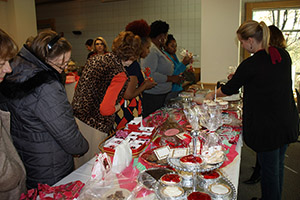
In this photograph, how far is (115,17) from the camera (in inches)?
275

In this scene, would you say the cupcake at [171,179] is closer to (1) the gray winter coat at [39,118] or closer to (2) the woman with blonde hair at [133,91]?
(1) the gray winter coat at [39,118]

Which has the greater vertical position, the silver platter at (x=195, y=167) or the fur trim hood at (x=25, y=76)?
the fur trim hood at (x=25, y=76)

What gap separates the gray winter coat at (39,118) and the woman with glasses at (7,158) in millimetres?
126

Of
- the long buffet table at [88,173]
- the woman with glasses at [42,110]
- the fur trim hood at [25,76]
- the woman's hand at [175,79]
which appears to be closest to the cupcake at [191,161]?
the long buffet table at [88,173]

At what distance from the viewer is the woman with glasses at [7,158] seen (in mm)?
920

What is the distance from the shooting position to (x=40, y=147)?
4.06 feet

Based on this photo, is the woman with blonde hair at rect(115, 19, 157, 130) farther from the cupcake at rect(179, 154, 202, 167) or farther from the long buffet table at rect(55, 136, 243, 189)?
the cupcake at rect(179, 154, 202, 167)

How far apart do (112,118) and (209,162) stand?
0.98 meters

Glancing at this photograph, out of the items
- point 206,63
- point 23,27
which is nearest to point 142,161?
point 206,63

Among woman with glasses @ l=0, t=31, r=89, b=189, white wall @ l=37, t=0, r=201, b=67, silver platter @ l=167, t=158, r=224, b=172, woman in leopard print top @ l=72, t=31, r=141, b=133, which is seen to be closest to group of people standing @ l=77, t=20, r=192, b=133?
woman in leopard print top @ l=72, t=31, r=141, b=133

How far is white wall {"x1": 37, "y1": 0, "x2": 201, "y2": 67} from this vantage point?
607 centimetres

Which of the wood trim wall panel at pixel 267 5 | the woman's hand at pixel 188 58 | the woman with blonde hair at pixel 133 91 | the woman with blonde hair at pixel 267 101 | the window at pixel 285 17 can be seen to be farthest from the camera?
the window at pixel 285 17

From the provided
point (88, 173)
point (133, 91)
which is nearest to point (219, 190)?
point (88, 173)

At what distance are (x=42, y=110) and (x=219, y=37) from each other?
326 centimetres
